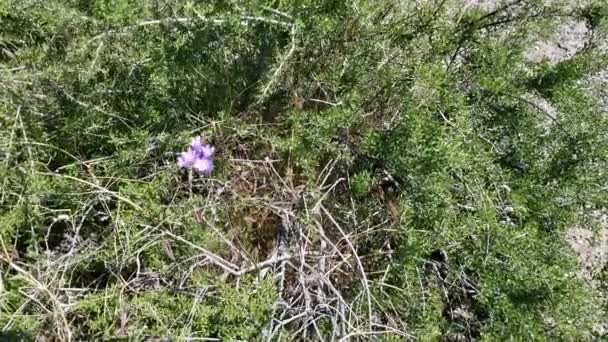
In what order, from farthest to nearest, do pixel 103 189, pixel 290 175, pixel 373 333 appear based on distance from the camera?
1. pixel 290 175
2. pixel 103 189
3. pixel 373 333

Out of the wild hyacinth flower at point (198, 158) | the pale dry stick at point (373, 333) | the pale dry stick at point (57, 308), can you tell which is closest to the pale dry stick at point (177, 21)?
the wild hyacinth flower at point (198, 158)

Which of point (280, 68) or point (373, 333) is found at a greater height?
point (280, 68)

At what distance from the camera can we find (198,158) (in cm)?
184

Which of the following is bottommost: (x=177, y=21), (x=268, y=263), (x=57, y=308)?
(x=57, y=308)

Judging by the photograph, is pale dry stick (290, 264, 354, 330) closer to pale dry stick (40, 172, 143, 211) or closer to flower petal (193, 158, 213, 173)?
flower petal (193, 158, 213, 173)

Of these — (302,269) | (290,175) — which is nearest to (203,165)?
(290,175)

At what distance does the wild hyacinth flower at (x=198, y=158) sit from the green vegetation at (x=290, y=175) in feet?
0.13

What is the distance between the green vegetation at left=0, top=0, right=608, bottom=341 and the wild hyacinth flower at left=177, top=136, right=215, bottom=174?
39 mm

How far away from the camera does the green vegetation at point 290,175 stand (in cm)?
177

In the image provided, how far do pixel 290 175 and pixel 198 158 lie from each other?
0.84 feet

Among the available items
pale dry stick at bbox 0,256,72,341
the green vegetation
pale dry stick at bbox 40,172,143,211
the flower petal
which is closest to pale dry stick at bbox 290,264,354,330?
the green vegetation

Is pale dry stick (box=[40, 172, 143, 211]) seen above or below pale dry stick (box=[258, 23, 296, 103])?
below

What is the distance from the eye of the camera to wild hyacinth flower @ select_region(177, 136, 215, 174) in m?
1.83

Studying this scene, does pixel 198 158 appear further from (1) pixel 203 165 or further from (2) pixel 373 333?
(2) pixel 373 333
